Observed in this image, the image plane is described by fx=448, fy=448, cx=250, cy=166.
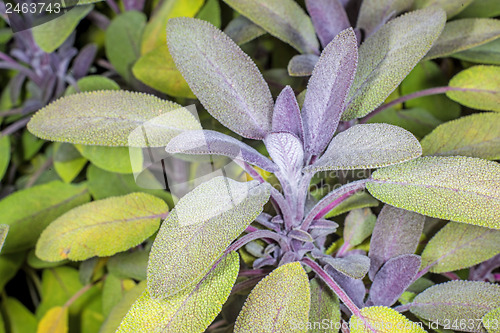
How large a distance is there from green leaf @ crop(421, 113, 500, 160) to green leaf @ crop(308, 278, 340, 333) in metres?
0.26

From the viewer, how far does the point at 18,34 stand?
3.20ft

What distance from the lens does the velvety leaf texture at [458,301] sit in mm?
567

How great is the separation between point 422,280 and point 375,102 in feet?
0.97

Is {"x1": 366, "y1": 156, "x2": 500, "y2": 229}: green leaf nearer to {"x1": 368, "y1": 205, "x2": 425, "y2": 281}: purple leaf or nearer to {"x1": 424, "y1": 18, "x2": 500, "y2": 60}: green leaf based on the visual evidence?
{"x1": 368, "y1": 205, "x2": 425, "y2": 281}: purple leaf

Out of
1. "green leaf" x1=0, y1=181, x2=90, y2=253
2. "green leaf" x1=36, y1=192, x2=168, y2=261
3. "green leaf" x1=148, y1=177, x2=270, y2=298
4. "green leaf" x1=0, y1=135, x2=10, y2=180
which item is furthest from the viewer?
"green leaf" x1=0, y1=135, x2=10, y2=180

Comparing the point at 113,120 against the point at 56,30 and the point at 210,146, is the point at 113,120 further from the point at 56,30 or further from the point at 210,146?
the point at 56,30

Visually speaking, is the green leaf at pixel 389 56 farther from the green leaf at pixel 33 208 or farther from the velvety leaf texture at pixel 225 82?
the green leaf at pixel 33 208

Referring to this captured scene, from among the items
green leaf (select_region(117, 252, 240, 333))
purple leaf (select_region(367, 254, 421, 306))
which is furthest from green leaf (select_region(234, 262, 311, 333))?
purple leaf (select_region(367, 254, 421, 306))

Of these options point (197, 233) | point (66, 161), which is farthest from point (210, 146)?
point (66, 161)

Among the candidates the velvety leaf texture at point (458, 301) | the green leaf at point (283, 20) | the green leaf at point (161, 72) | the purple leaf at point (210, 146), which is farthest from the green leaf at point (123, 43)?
the velvety leaf texture at point (458, 301)

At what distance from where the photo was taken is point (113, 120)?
599 mm

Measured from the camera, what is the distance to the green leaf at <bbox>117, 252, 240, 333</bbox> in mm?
496

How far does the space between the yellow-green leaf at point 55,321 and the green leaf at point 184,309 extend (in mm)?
412

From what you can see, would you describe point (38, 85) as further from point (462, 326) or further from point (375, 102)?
point (462, 326)
